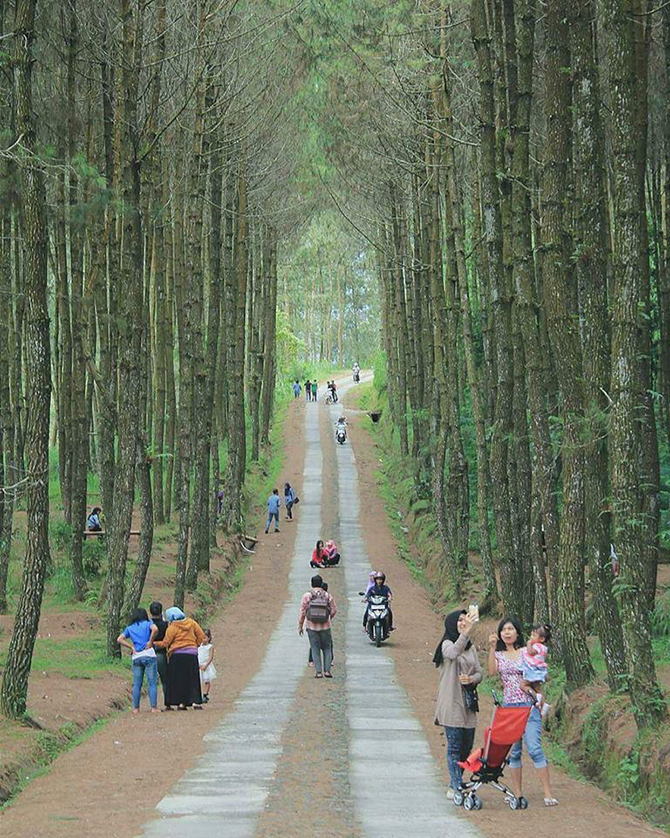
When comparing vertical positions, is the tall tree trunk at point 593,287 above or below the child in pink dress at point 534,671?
above

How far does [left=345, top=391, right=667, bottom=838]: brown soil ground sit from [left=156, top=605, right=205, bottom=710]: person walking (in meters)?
3.22

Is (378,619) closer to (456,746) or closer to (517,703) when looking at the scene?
(456,746)

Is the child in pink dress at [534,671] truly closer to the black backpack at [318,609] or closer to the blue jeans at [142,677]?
the blue jeans at [142,677]

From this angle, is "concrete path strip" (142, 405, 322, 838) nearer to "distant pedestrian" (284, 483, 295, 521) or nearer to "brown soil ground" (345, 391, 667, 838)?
"brown soil ground" (345, 391, 667, 838)

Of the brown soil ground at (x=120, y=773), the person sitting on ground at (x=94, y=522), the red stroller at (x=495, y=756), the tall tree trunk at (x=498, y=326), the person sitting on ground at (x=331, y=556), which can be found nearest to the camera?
the brown soil ground at (x=120, y=773)

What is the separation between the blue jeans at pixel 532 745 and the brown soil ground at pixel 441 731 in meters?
0.40

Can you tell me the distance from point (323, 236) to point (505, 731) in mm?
83878

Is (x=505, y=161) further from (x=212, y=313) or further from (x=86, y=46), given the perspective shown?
(x=212, y=313)

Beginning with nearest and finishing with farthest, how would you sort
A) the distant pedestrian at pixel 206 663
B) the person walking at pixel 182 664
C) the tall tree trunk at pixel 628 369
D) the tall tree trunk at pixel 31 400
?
the tall tree trunk at pixel 628 369 < the tall tree trunk at pixel 31 400 < the person walking at pixel 182 664 < the distant pedestrian at pixel 206 663

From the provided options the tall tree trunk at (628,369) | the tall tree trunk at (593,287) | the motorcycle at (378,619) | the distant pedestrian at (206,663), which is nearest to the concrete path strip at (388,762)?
the motorcycle at (378,619)

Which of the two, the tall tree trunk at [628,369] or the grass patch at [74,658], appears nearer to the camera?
the tall tree trunk at [628,369]

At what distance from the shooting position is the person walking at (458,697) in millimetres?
11672

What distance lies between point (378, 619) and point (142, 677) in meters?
9.01

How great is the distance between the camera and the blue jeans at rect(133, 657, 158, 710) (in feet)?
58.6
